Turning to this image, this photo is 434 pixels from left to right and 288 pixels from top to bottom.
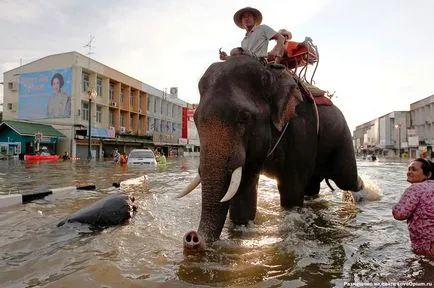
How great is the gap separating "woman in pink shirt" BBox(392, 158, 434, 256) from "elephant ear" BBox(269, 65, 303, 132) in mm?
1275

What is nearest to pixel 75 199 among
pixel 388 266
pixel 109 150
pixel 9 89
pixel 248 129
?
pixel 248 129

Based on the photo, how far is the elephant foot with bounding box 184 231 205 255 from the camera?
332 centimetres

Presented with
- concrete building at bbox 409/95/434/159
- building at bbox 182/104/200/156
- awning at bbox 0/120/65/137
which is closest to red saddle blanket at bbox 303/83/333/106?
awning at bbox 0/120/65/137

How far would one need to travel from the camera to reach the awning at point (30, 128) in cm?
3747

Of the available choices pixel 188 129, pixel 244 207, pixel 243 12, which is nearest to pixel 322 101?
pixel 243 12

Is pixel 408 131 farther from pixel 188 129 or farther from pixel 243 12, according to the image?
pixel 243 12

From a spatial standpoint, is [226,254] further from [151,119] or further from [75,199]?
[151,119]

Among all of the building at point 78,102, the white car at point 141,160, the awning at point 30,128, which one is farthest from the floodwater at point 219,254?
the awning at point 30,128

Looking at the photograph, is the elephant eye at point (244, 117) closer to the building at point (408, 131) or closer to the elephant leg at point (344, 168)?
the elephant leg at point (344, 168)

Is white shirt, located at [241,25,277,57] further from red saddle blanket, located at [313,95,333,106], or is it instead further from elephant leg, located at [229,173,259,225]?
elephant leg, located at [229,173,259,225]

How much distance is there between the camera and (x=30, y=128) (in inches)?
1543

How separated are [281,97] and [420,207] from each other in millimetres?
1630

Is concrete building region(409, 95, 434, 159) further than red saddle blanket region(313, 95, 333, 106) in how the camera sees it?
Yes

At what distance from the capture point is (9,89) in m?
47.8
